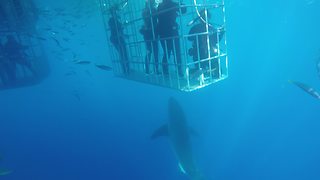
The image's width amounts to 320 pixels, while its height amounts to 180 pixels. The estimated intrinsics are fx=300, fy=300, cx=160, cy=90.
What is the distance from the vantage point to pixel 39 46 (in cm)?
1044

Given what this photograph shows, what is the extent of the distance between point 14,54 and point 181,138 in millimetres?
5895

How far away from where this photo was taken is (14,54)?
9336mm

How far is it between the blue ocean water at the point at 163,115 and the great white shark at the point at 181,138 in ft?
8.47

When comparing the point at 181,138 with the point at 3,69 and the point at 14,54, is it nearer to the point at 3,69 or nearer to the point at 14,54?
the point at 14,54

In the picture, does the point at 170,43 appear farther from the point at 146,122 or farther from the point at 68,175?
the point at 68,175

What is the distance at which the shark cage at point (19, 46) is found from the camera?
869 centimetres

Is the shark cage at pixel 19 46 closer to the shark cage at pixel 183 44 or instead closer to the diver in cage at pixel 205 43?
the shark cage at pixel 183 44

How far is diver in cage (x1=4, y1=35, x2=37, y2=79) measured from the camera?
365 inches

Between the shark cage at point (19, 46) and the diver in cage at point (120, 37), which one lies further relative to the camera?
the shark cage at point (19, 46)

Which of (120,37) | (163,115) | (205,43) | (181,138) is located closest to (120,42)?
(120,37)

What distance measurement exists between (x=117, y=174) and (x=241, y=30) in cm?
1519

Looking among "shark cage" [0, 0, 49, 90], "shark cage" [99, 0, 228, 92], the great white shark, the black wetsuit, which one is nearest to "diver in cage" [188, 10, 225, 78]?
"shark cage" [99, 0, 228, 92]

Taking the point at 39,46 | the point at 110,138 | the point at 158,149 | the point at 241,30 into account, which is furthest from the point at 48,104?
the point at 241,30

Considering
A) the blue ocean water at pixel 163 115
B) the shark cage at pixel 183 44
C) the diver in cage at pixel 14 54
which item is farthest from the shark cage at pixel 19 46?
the shark cage at pixel 183 44
